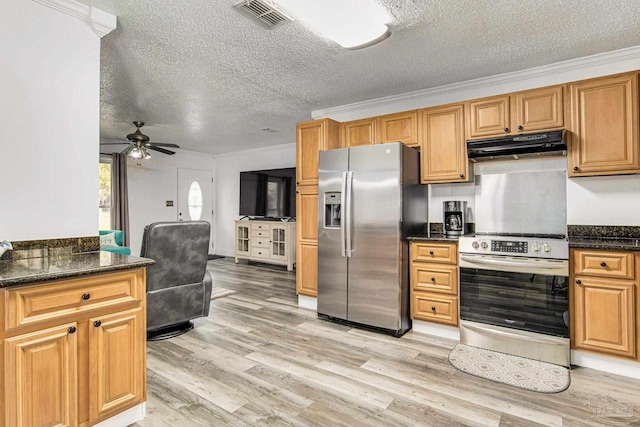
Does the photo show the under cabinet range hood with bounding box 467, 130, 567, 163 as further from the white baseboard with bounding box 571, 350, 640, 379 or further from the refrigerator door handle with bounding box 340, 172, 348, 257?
the white baseboard with bounding box 571, 350, 640, 379

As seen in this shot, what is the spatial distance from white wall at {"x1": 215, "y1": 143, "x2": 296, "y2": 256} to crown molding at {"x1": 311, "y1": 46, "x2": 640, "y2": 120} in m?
3.52

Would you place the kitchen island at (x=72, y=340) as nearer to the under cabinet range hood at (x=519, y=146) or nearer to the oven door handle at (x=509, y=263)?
the oven door handle at (x=509, y=263)

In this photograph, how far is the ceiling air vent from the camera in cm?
220

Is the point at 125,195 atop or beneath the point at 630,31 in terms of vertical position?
beneath

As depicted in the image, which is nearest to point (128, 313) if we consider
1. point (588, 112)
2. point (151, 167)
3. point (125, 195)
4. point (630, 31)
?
point (588, 112)

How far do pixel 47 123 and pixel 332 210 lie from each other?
2.43m

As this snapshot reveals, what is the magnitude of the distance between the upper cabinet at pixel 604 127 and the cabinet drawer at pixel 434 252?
1.18m

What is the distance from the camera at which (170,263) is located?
3.09 metres

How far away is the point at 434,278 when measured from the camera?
3.23m

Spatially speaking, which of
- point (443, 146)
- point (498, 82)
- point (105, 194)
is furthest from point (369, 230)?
point (105, 194)

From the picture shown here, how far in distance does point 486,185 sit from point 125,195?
252 inches

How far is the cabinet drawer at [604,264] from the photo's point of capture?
7.94 ft

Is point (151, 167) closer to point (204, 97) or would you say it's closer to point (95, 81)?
point (204, 97)

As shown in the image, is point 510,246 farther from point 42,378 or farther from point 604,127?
point 42,378
